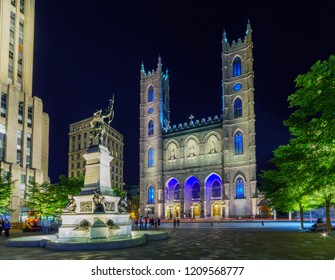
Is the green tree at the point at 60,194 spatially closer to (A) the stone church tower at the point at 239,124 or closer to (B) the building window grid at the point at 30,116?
(B) the building window grid at the point at 30,116

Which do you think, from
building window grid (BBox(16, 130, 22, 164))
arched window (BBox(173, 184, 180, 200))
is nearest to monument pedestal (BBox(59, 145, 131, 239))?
building window grid (BBox(16, 130, 22, 164))

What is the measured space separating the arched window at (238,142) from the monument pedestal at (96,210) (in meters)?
56.9

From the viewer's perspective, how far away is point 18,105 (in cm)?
5709

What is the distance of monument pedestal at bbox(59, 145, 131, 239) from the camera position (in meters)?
16.4

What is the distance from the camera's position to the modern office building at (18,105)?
53469 mm

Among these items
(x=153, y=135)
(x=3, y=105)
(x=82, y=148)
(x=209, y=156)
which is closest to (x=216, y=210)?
(x=209, y=156)

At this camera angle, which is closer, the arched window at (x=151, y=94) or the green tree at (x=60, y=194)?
the green tree at (x=60, y=194)

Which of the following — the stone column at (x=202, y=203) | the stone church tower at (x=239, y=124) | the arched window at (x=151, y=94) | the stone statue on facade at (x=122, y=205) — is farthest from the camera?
the arched window at (x=151, y=94)

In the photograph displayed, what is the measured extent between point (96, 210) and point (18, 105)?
47.1 m

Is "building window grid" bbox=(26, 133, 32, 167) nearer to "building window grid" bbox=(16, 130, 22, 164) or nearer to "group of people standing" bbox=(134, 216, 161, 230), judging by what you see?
"building window grid" bbox=(16, 130, 22, 164)

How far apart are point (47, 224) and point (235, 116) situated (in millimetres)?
53272

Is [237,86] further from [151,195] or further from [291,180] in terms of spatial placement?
[291,180]

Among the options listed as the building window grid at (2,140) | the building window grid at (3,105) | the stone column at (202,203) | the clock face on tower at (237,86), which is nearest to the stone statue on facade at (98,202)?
the building window grid at (2,140)

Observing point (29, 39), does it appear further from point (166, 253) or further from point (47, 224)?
point (166, 253)
